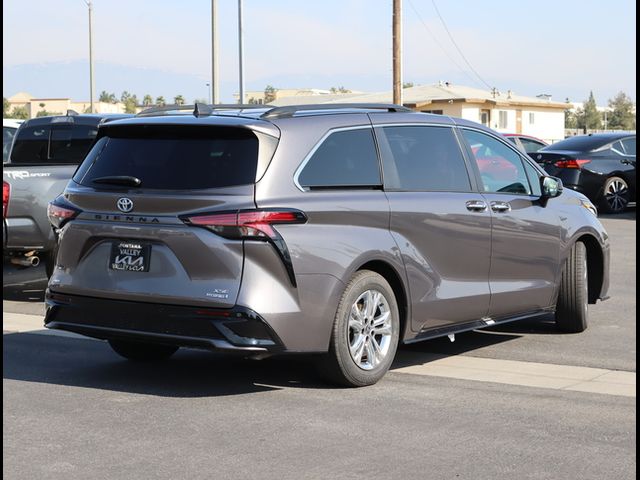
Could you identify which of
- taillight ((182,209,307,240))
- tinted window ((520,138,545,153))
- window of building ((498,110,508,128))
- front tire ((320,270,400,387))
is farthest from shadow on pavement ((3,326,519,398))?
window of building ((498,110,508,128))

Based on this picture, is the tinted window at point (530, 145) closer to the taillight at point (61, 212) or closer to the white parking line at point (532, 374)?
the white parking line at point (532, 374)

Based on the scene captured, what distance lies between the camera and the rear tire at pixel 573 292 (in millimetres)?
9805

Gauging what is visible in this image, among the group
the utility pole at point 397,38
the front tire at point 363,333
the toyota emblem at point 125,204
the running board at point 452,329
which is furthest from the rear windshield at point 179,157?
the utility pole at point 397,38

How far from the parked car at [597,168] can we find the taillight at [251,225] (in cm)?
1590

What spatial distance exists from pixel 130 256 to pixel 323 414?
5.24 feet

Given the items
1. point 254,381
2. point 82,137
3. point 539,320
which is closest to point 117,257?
point 254,381

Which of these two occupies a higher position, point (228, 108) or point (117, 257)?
point (228, 108)

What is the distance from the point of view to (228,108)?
8.21 meters

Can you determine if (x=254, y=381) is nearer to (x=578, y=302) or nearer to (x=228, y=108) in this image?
(x=228, y=108)

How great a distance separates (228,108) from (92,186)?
3.62ft

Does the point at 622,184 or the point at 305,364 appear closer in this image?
the point at 305,364

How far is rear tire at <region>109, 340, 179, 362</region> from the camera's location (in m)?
8.55

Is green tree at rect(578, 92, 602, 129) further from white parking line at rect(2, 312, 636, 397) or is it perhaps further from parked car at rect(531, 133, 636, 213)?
white parking line at rect(2, 312, 636, 397)

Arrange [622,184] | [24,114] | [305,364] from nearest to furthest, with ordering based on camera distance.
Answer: [305,364]
[622,184]
[24,114]
